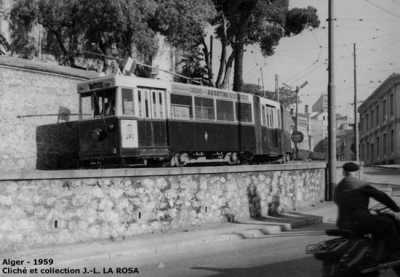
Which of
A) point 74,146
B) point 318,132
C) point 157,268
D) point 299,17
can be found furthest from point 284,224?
point 318,132

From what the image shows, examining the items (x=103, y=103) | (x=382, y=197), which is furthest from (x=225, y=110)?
(x=382, y=197)

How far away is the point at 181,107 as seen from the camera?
17.9 meters

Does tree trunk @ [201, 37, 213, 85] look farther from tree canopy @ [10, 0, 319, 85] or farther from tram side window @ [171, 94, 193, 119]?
tram side window @ [171, 94, 193, 119]

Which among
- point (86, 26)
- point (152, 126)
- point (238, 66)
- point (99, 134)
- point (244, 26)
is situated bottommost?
point (99, 134)

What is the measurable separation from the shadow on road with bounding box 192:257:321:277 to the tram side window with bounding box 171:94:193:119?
29.2 feet

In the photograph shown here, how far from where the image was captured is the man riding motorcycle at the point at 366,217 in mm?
6785

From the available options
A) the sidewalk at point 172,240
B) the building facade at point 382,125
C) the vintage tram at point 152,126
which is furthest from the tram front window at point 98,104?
the building facade at point 382,125

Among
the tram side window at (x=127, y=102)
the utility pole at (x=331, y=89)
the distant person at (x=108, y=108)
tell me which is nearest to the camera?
the tram side window at (x=127, y=102)

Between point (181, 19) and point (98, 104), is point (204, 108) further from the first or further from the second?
point (181, 19)

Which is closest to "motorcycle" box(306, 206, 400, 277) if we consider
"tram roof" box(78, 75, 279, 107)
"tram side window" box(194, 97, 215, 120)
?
"tram roof" box(78, 75, 279, 107)

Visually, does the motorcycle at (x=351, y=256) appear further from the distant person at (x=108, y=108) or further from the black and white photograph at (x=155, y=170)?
the distant person at (x=108, y=108)

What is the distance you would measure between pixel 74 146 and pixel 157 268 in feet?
32.1

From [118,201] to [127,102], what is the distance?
4.35m

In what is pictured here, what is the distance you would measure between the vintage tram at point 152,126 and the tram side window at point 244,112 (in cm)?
4
